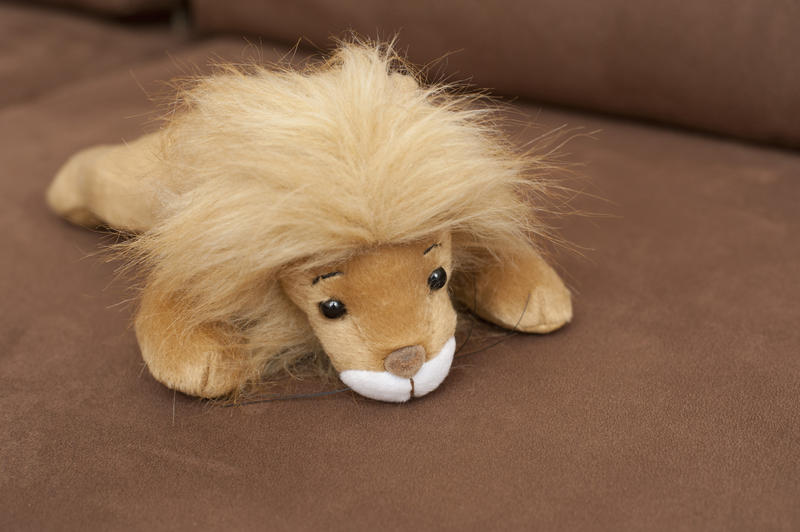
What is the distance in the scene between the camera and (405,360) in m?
0.65

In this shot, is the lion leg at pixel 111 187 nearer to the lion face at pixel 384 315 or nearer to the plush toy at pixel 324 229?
the plush toy at pixel 324 229

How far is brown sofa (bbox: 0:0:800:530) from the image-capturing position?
62cm

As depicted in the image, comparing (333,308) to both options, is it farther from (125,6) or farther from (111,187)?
(125,6)

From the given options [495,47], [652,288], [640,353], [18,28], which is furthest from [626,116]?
[18,28]

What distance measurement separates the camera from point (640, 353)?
767 mm

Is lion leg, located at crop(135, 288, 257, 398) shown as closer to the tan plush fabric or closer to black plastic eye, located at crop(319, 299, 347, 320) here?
black plastic eye, located at crop(319, 299, 347, 320)

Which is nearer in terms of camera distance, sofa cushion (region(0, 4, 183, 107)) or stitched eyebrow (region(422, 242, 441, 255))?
stitched eyebrow (region(422, 242, 441, 255))

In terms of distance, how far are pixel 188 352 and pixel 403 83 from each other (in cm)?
33

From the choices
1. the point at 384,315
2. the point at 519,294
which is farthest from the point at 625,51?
the point at 384,315

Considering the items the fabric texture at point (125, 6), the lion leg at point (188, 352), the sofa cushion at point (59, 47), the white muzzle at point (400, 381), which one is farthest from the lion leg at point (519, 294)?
the fabric texture at point (125, 6)

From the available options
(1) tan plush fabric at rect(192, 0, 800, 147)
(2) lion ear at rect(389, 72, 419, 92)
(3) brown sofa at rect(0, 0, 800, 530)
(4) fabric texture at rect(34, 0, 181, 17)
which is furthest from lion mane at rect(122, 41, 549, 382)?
(4) fabric texture at rect(34, 0, 181, 17)

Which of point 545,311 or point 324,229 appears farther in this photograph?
point 545,311

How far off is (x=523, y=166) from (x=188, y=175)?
33cm

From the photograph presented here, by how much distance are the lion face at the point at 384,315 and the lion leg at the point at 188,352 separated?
0.30 ft
